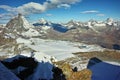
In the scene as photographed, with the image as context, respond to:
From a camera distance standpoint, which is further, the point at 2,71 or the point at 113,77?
the point at 113,77

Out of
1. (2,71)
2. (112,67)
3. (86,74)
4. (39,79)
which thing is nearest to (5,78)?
(2,71)

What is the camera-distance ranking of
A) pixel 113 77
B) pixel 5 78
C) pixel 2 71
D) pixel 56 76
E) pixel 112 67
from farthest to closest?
pixel 56 76, pixel 112 67, pixel 113 77, pixel 2 71, pixel 5 78

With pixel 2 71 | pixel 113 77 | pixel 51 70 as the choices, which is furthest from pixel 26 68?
pixel 2 71

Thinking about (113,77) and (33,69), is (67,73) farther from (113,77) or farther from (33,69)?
(113,77)

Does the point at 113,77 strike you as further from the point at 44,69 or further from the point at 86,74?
the point at 44,69

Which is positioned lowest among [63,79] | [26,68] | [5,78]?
[63,79]

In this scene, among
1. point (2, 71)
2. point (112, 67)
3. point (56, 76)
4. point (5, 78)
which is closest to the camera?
point (5, 78)

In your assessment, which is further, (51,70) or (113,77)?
(51,70)

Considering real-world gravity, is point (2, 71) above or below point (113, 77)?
above

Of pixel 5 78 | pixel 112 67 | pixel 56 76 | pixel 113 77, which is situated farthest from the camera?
pixel 56 76
